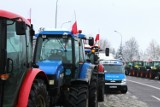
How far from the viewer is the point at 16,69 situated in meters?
6.86

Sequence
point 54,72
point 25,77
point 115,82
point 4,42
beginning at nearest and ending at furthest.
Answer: point 4,42
point 25,77
point 54,72
point 115,82

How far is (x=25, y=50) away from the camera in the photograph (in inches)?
287

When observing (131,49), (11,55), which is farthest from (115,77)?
(131,49)

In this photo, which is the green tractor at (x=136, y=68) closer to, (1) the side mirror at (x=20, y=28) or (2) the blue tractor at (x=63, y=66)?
(2) the blue tractor at (x=63, y=66)

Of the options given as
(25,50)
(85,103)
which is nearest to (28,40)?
(25,50)

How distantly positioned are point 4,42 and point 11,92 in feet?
2.93

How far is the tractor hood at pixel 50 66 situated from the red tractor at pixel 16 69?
1.76 metres

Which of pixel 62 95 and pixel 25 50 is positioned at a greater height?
pixel 25 50

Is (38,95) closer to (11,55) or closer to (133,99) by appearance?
(11,55)

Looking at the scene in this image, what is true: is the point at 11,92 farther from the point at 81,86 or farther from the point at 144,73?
the point at 144,73

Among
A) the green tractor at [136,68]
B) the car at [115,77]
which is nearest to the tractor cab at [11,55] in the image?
the car at [115,77]

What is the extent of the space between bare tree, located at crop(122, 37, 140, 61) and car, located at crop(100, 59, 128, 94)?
97566mm

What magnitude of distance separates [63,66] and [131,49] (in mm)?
114138

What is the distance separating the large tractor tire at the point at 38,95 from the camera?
6.95 m
